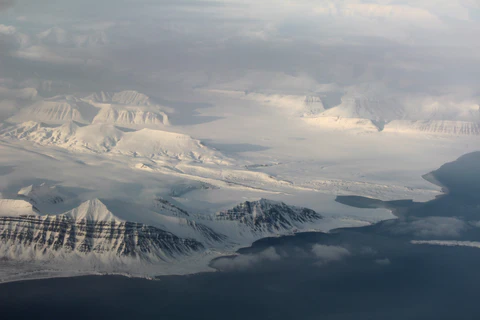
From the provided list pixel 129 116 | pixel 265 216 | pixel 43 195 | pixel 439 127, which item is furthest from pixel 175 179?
pixel 439 127

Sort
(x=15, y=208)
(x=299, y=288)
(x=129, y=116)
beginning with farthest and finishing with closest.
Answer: (x=129, y=116), (x=15, y=208), (x=299, y=288)

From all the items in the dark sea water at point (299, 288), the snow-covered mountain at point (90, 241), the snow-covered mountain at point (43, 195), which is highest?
the snow-covered mountain at point (43, 195)

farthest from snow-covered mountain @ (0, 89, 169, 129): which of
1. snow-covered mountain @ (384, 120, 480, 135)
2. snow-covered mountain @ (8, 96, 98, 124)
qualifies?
snow-covered mountain @ (384, 120, 480, 135)

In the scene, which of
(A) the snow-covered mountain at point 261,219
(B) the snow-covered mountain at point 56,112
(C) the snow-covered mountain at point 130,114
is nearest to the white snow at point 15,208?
(A) the snow-covered mountain at point 261,219

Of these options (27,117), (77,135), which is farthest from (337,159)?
(27,117)

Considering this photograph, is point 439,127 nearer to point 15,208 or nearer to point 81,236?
point 81,236

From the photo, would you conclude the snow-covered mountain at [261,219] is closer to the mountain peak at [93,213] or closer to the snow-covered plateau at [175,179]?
the snow-covered plateau at [175,179]

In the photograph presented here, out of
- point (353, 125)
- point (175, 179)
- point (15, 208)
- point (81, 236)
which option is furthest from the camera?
point (353, 125)

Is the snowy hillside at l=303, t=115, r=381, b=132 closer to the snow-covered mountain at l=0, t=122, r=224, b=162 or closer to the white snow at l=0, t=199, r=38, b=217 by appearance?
the snow-covered mountain at l=0, t=122, r=224, b=162
